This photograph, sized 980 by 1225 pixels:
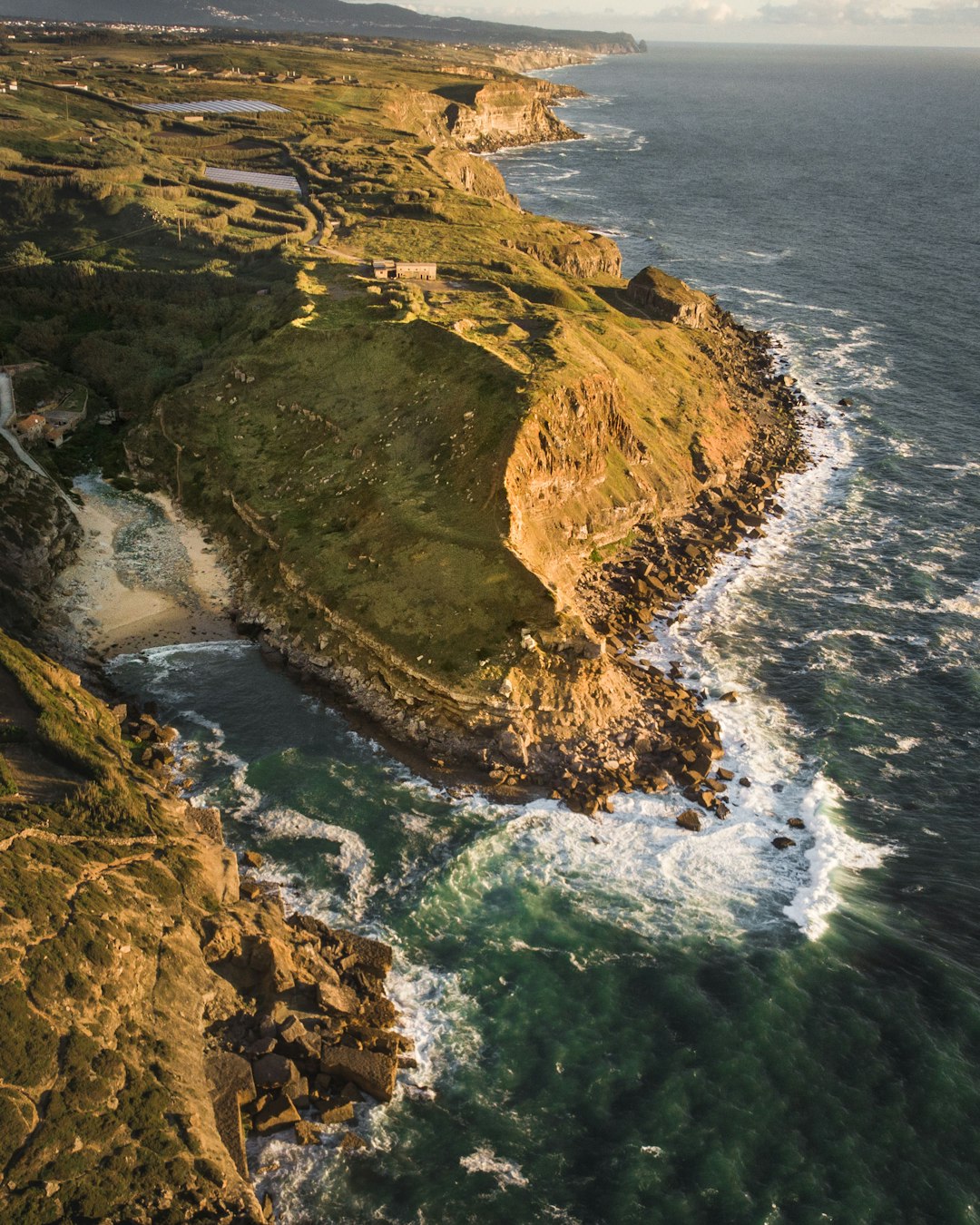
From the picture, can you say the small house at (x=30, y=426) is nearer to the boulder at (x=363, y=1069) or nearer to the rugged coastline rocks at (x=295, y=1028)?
the rugged coastline rocks at (x=295, y=1028)

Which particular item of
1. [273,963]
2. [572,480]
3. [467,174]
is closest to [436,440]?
[572,480]

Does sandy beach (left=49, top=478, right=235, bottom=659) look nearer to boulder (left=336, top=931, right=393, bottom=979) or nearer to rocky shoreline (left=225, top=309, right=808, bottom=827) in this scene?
rocky shoreline (left=225, top=309, right=808, bottom=827)

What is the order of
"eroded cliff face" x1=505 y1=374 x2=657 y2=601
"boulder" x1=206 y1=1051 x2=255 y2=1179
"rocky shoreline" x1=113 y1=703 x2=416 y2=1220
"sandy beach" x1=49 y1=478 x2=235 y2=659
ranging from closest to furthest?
1. "boulder" x1=206 y1=1051 x2=255 y2=1179
2. "rocky shoreline" x1=113 y1=703 x2=416 y2=1220
3. "sandy beach" x1=49 y1=478 x2=235 y2=659
4. "eroded cliff face" x1=505 y1=374 x2=657 y2=601

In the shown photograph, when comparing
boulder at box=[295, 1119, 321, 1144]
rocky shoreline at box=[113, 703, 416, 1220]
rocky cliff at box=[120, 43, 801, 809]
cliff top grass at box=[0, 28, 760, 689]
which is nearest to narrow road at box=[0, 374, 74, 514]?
cliff top grass at box=[0, 28, 760, 689]

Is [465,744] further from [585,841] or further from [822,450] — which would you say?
[822,450]

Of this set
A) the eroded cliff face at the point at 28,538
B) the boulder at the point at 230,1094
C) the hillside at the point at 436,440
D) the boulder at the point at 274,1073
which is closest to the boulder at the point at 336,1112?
the boulder at the point at 274,1073

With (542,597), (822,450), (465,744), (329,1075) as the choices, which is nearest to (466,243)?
(822,450)
